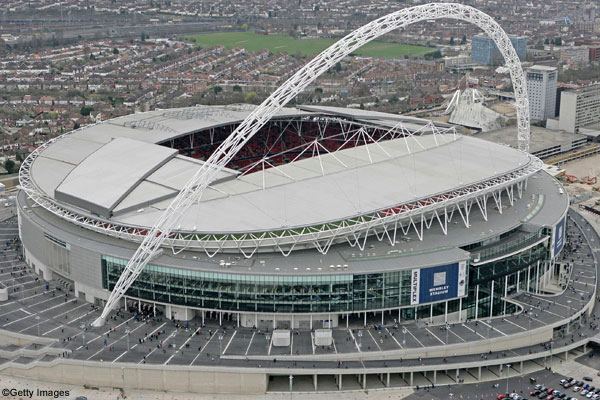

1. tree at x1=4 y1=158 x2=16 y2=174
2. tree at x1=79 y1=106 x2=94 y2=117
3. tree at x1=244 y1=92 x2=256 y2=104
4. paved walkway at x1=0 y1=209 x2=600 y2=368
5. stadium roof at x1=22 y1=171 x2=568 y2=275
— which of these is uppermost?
stadium roof at x1=22 y1=171 x2=568 y2=275

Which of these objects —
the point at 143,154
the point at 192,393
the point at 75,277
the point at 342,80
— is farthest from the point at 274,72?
the point at 192,393

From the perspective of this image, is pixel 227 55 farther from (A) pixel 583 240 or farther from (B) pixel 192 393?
(B) pixel 192 393

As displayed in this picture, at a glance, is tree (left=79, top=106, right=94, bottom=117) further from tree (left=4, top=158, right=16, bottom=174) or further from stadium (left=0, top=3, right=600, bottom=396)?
stadium (left=0, top=3, right=600, bottom=396)

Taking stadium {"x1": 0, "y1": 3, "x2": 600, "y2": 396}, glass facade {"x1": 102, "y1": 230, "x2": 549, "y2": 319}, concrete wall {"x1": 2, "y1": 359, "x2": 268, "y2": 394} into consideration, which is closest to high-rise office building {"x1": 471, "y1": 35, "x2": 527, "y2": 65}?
stadium {"x1": 0, "y1": 3, "x2": 600, "y2": 396}

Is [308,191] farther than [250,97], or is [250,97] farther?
[250,97]

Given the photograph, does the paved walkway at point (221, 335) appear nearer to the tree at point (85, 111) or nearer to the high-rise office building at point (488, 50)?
the tree at point (85, 111)

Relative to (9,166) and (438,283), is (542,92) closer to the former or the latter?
(9,166)

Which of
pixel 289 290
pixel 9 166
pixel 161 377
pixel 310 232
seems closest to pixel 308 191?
pixel 310 232
